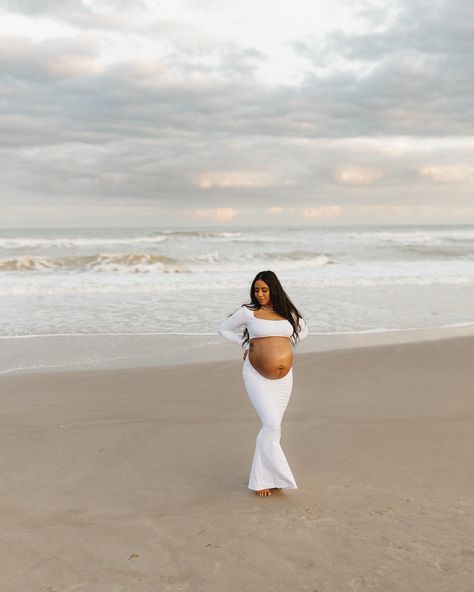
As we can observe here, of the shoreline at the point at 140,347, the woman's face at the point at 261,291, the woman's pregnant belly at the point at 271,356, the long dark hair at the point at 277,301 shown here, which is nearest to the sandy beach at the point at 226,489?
the woman's pregnant belly at the point at 271,356

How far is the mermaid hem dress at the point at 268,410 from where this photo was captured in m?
4.72

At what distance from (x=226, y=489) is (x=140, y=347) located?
6222mm

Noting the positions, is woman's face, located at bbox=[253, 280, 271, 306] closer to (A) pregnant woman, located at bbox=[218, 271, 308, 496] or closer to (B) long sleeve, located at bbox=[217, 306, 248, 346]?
(A) pregnant woman, located at bbox=[218, 271, 308, 496]

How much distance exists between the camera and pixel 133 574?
3586 mm

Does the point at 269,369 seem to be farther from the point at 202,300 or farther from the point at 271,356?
the point at 202,300

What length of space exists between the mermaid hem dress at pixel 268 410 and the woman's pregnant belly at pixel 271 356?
4cm

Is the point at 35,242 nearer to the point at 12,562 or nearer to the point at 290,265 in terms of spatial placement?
the point at 290,265

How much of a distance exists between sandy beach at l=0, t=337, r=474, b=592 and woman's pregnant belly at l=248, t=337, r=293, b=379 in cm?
91

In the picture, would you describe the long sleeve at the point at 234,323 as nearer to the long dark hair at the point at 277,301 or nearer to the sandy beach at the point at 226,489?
the long dark hair at the point at 277,301

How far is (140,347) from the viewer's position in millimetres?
10930

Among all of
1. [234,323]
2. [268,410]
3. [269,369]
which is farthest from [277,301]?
[268,410]

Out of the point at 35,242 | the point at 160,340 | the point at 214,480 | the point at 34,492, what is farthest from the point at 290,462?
the point at 35,242

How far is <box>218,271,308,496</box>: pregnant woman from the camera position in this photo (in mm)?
4727

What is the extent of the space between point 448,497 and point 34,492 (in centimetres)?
298
